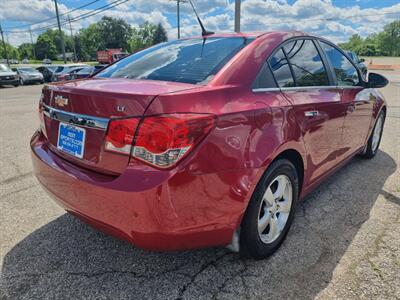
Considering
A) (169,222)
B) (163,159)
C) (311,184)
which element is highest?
(163,159)

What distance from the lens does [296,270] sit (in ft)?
7.45

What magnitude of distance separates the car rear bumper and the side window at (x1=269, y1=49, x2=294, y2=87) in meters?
0.86

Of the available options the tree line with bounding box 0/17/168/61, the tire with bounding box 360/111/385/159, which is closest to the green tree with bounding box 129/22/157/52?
the tree line with bounding box 0/17/168/61

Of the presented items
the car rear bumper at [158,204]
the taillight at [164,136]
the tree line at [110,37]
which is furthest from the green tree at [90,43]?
the taillight at [164,136]

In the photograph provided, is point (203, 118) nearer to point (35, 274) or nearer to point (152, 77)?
point (152, 77)

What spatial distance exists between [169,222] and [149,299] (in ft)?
2.01

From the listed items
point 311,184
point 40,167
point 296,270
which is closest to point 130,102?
point 40,167

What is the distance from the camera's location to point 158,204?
1680 mm

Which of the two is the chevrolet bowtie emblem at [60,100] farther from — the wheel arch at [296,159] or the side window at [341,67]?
the side window at [341,67]

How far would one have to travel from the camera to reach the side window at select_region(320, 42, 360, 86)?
3.22 metres

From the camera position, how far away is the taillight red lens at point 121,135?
171 centimetres

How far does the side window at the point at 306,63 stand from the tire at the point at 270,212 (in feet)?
2.50

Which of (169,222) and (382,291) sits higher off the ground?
(169,222)

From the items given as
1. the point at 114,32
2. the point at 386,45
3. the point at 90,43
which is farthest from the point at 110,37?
the point at 386,45
